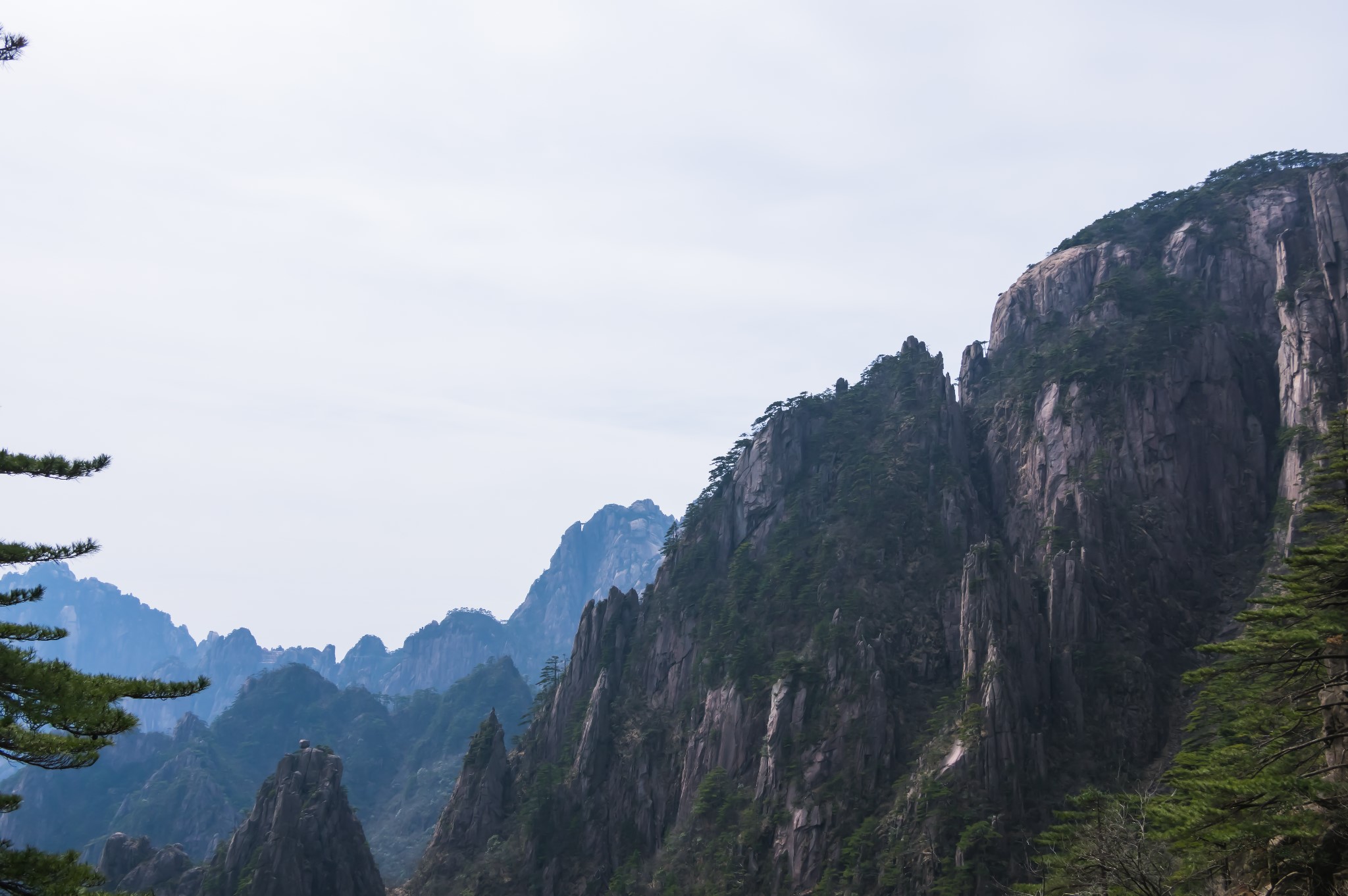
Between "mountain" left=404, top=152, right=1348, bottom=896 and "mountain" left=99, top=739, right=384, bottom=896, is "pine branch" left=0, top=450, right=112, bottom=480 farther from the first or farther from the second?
"mountain" left=99, top=739, right=384, bottom=896

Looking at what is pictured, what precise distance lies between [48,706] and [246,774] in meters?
186

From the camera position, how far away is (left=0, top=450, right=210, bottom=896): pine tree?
1584 centimetres

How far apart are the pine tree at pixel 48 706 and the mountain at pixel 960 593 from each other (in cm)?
5750

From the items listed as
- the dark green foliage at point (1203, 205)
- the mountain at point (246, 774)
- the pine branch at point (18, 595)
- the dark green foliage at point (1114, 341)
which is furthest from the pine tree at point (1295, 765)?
the mountain at point (246, 774)

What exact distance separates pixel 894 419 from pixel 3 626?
98.9 metres

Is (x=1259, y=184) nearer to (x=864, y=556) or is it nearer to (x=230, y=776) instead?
(x=864, y=556)

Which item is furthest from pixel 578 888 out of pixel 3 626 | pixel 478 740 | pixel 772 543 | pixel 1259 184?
pixel 1259 184

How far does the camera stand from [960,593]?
8244 centimetres

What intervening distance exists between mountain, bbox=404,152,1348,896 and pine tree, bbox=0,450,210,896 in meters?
57.5

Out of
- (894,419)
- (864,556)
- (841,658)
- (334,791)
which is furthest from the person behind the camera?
(894,419)

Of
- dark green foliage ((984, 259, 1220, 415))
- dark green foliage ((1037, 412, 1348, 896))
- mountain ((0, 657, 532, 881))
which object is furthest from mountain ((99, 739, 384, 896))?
dark green foliage ((984, 259, 1220, 415))

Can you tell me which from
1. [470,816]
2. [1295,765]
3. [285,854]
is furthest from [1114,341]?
[285,854]

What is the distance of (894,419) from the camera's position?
4198 inches

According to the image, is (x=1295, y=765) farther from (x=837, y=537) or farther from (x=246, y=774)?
(x=246, y=774)
